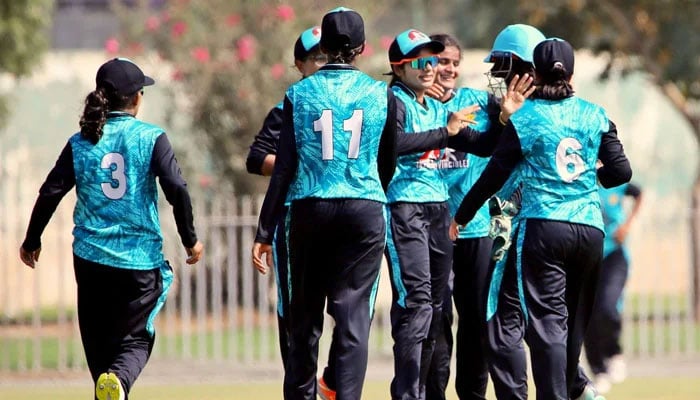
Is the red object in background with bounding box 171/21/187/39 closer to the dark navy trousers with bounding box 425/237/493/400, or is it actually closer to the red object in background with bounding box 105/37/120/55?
the red object in background with bounding box 105/37/120/55

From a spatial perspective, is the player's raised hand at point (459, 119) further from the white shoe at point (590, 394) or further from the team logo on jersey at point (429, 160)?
the white shoe at point (590, 394)

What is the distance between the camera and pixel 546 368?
8.05 m

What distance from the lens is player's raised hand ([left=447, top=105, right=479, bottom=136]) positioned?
336 inches

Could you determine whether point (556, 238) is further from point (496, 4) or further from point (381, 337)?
point (496, 4)

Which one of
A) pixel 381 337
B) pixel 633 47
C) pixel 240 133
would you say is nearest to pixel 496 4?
pixel 633 47

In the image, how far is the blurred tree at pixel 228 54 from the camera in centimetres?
1866

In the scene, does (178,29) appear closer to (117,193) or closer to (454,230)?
(117,193)

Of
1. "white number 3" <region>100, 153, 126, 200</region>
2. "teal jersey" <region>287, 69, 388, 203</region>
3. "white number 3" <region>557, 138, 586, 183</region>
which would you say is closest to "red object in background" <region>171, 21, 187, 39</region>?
"white number 3" <region>100, 153, 126, 200</region>

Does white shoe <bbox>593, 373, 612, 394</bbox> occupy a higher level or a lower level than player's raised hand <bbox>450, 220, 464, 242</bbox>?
lower

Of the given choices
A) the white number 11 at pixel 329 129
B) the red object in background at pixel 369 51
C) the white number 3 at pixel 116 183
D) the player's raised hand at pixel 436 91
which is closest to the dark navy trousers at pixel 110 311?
the white number 3 at pixel 116 183

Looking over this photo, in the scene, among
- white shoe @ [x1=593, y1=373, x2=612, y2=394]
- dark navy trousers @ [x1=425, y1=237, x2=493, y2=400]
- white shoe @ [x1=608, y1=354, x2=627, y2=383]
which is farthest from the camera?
white shoe @ [x1=608, y1=354, x2=627, y2=383]

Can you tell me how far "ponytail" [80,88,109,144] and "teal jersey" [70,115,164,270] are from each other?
40 mm

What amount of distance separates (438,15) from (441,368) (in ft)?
83.3

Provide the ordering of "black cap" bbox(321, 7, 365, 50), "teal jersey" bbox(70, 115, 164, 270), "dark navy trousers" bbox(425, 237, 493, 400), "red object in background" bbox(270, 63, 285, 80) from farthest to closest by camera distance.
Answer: "red object in background" bbox(270, 63, 285, 80) → "dark navy trousers" bbox(425, 237, 493, 400) → "teal jersey" bbox(70, 115, 164, 270) → "black cap" bbox(321, 7, 365, 50)
